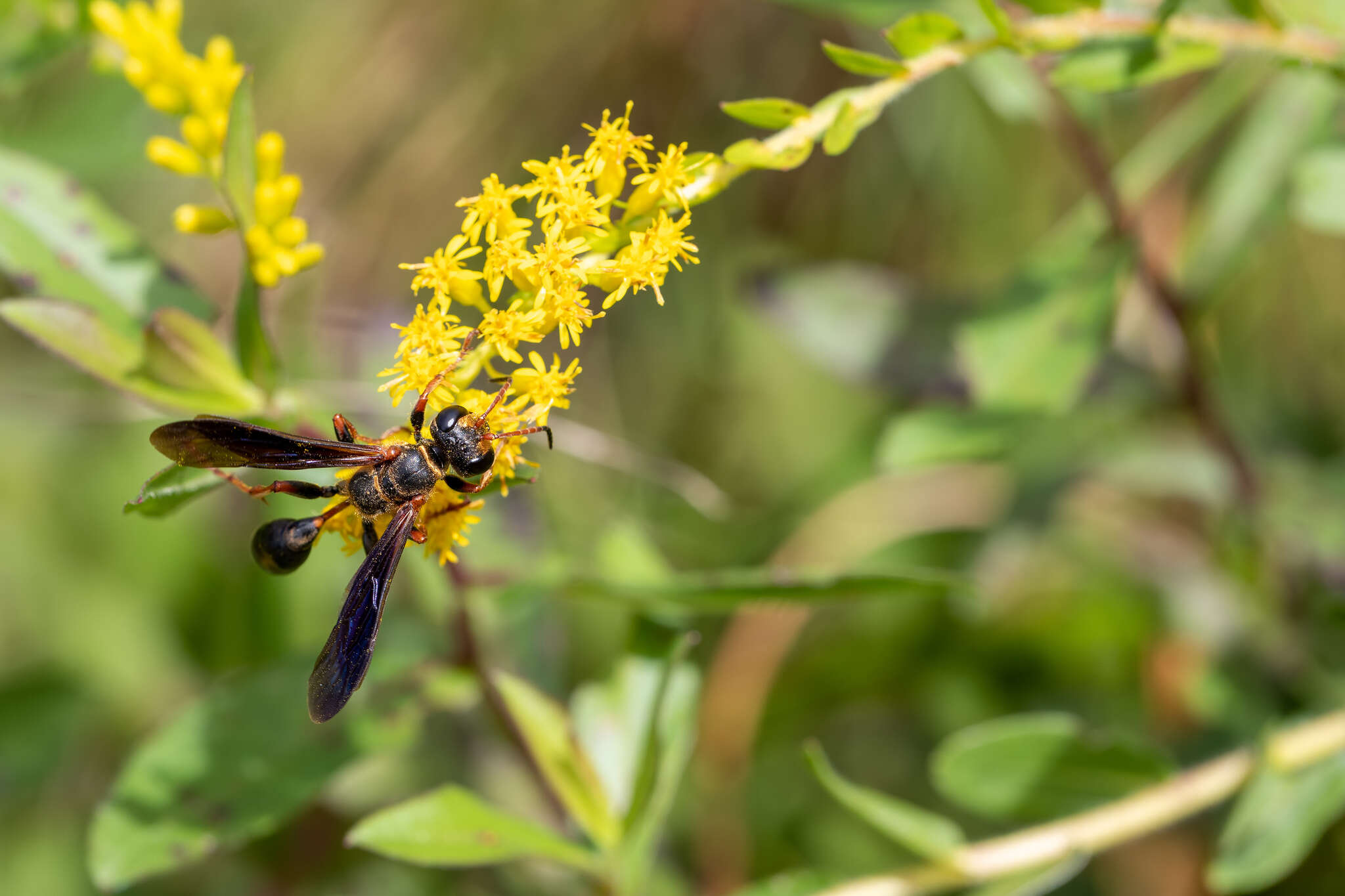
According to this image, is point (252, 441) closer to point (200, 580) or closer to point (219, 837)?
point (219, 837)

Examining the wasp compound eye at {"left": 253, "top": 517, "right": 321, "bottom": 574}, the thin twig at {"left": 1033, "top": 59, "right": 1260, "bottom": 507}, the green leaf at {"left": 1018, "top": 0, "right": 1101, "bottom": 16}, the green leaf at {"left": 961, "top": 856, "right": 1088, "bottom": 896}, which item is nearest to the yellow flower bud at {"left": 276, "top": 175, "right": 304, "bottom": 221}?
the wasp compound eye at {"left": 253, "top": 517, "right": 321, "bottom": 574}

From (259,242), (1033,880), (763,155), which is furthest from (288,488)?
(1033,880)

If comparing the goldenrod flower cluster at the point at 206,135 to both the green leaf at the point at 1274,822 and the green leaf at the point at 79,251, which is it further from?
the green leaf at the point at 1274,822

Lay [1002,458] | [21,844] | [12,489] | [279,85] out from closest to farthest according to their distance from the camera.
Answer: [1002,458]
[21,844]
[12,489]
[279,85]

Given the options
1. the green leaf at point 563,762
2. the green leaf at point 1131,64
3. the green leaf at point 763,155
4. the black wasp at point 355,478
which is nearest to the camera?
the green leaf at point 763,155

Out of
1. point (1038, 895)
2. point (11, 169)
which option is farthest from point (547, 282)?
point (1038, 895)

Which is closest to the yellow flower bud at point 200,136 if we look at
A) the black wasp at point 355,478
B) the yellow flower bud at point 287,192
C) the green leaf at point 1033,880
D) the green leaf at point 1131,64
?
the yellow flower bud at point 287,192

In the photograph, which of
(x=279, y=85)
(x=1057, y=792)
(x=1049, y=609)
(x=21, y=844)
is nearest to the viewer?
(x=1057, y=792)
